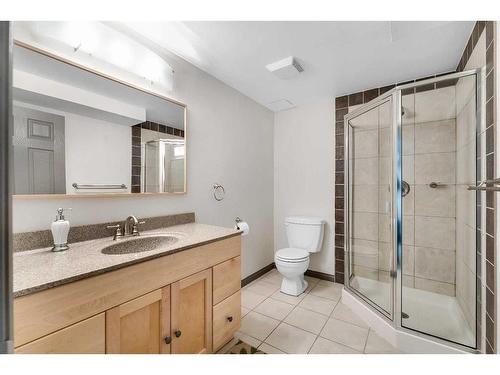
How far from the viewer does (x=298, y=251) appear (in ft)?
7.29

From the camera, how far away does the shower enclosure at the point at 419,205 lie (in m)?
1.49

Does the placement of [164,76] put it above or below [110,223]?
above

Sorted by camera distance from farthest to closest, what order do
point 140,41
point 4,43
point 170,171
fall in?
point 170,171 < point 140,41 < point 4,43

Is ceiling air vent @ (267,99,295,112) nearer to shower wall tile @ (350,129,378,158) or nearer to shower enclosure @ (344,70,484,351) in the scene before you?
shower enclosure @ (344,70,484,351)

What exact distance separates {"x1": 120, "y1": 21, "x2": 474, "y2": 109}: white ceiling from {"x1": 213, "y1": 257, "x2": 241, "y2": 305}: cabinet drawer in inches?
58.8

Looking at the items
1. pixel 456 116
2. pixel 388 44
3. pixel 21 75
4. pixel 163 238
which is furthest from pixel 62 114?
pixel 456 116

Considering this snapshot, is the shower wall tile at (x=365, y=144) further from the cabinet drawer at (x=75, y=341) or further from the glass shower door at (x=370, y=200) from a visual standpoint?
the cabinet drawer at (x=75, y=341)

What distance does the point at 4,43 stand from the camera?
0.35m

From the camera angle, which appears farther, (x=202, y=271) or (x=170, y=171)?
(x=170, y=171)

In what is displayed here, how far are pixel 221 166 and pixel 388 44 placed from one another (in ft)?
5.23

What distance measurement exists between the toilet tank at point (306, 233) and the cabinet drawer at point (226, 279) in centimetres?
113

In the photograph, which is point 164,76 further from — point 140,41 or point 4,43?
point 4,43

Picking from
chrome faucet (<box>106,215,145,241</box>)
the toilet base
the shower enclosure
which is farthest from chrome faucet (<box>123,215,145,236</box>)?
the shower enclosure

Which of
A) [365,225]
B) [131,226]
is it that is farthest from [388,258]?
[131,226]
